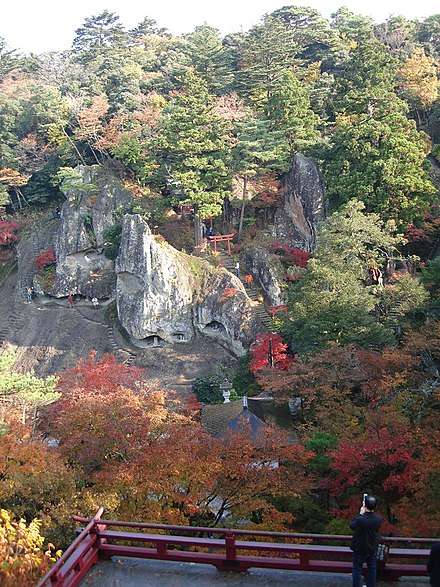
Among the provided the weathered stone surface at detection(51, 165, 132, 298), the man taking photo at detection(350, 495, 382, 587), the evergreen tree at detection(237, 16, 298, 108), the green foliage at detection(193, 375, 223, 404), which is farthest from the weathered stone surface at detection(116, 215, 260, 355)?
the man taking photo at detection(350, 495, 382, 587)

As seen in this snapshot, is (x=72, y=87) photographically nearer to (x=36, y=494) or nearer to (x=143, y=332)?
(x=143, y=332)

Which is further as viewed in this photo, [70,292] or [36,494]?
[70,292]

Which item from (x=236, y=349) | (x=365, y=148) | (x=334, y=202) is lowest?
(x=236, y=349)

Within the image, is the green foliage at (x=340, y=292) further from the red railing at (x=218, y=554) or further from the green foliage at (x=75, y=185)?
the green foliage at (x=75, y=185)

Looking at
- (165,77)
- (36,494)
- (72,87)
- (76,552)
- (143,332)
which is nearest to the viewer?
(76,552)

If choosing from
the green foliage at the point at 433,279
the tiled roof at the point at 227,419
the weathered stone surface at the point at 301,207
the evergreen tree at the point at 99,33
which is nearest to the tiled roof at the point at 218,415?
the tiled roof at the point at 227,419

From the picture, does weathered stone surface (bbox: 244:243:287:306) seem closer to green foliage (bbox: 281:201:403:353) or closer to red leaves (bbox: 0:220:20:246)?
green foliage (bbox: 281:201:403:353)

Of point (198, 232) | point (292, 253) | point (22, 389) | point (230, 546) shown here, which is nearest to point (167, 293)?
point (198, 232)

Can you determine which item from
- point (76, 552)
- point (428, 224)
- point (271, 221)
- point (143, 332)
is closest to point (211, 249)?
point (271, 221)
